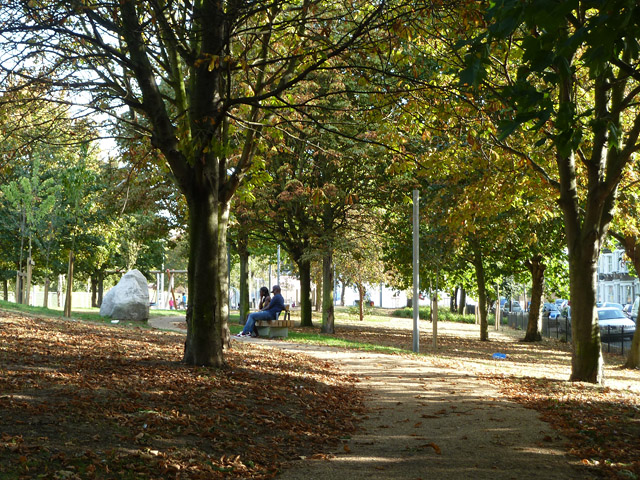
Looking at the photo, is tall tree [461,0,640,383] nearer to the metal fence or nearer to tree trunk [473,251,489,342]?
tree trunk [473,251,489,342]

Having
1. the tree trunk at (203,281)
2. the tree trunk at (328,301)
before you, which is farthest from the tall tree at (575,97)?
the tree trunk at (328,301)

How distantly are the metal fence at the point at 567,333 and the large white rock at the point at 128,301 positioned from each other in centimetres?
1666

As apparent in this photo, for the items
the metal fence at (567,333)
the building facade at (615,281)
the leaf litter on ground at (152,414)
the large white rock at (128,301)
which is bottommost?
the metal fence at (567,333)

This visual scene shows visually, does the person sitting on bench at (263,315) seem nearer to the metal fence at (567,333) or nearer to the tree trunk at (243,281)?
the tree trunk at (243,281)

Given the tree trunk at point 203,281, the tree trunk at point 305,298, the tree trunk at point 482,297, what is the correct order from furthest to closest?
the tree trunk at point 305,298 < the tree trunk at point 482,297 < the tree trunk at point 203,281

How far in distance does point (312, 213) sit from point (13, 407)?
66.8 feet

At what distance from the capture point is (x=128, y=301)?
22531mm

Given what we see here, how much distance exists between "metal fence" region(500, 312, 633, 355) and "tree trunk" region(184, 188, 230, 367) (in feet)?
60.8

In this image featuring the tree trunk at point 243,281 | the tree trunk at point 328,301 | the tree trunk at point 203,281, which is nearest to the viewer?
the tree trunk at point 203,281

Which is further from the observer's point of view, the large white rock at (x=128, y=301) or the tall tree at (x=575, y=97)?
the large white rock at (x=128, y=301)

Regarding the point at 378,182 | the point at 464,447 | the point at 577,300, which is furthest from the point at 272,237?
the point at 464,447

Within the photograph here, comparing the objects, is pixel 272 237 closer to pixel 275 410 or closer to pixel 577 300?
pixel 577 300

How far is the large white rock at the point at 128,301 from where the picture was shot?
22.5m

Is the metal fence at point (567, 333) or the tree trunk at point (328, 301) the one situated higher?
the tree trunk at point (328, 301)
